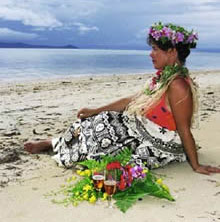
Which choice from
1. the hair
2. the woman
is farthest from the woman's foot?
the hair

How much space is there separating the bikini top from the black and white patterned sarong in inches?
1.6

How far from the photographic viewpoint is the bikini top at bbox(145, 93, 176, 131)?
4.23 m

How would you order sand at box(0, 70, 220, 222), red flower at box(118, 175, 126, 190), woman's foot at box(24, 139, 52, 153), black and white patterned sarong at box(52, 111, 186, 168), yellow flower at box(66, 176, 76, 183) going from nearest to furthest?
sand at box(0, 70, 220, 222) < red flower at box(118, 175, 126, 190) < yellow flower at box(66, 176, 76, 183) < black and white patterned sarong at box(52, 111, 186, 168) < woman's foot at box(24, 139, 52, 153)

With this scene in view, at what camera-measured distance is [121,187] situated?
3.55 m

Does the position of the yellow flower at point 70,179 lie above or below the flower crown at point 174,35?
below

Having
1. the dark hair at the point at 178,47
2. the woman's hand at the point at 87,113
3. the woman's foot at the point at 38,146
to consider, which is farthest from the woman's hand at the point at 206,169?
the woman's foot at the point at 38,146

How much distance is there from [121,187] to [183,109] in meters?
0.99

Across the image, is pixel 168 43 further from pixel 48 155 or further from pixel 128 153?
pixel 48 155

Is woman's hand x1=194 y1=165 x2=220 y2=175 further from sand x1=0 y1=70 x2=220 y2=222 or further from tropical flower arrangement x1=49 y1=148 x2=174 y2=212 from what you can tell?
tropical flower arrangement x1=49 y1=148 x2=174 y2=212

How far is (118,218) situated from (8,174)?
1.46 m

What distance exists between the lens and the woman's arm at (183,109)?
4.02 meters

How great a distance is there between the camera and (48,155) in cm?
485

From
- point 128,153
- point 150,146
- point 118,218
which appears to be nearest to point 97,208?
point 118,218

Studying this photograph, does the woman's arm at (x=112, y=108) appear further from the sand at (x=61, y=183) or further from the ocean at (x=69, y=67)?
the ocean at (x=69, y=67)
